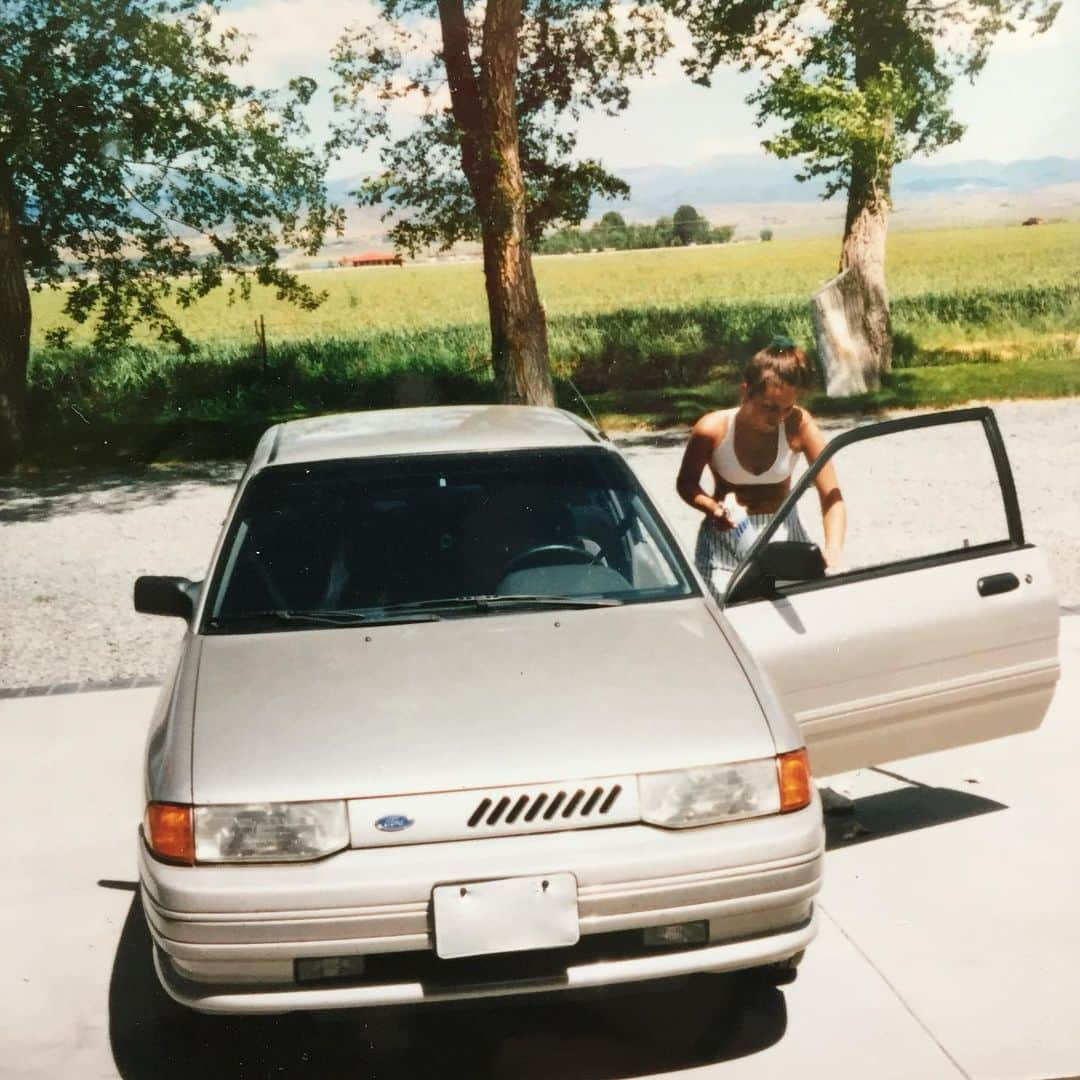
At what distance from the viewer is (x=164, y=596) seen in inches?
169

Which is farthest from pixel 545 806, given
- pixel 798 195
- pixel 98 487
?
pixel 798 195

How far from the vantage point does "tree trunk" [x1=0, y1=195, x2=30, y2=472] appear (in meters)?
13.0

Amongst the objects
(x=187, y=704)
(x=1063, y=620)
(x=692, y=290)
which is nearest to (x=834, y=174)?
(x=692, y=290)

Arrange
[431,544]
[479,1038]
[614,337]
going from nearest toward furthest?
[479,1038], [431,544], [614,337]

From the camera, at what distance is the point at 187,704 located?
134 inches

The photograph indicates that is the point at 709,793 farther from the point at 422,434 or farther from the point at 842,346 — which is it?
the point at 842,346

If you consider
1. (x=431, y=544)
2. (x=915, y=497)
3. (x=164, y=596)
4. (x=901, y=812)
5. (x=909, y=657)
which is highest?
(x=431, y=544)

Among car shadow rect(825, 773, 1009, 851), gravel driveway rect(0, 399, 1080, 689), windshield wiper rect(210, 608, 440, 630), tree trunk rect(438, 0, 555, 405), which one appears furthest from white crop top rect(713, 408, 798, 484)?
tree trunk rect(438, 0, 555, 405)

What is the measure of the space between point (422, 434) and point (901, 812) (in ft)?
7.02

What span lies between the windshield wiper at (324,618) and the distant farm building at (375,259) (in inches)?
369

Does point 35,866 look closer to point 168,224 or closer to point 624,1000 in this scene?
point 624,1000

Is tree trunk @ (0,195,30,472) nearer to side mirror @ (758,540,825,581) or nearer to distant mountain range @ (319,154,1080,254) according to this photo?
distant mountain range @ (319,154,1080,254)

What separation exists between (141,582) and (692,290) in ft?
37.9

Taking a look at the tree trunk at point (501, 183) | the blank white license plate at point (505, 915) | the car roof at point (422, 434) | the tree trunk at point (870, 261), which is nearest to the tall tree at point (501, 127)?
the tree trunk at point (501, 183)
